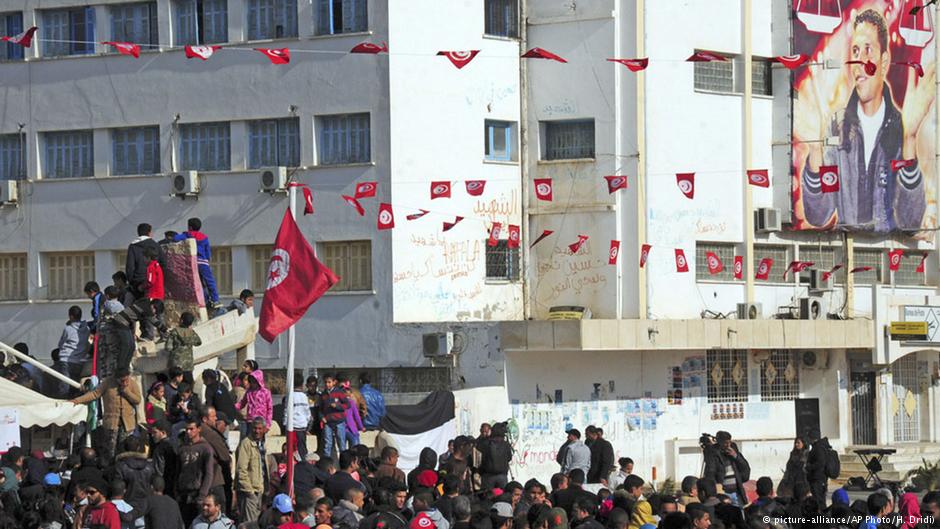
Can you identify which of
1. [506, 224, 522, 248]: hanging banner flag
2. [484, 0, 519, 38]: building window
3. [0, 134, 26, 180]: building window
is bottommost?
[506, 224, 522, 248]: hanging banner flag

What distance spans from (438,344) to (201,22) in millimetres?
8542

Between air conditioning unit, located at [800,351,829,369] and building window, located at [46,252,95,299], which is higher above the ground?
building window, located at [46,252,95,299]

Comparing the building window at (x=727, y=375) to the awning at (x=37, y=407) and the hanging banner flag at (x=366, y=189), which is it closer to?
→ the hanging banner flag at (x=366, y=189)

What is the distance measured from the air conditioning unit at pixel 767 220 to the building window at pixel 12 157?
51.4ft

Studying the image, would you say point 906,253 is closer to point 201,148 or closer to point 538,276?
point 538,276

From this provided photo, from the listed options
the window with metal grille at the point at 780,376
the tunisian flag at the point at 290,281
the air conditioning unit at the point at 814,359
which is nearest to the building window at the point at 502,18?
the window with metal grille at the point at 780,376

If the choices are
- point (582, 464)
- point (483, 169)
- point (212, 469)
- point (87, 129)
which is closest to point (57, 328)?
point (87, 129)

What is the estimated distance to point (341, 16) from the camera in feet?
114

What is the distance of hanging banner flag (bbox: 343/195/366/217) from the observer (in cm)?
3412

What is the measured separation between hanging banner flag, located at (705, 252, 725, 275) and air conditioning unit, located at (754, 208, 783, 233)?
1269 mm

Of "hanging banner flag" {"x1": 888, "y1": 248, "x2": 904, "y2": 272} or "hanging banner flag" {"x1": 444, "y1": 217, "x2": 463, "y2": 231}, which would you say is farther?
"hanging banner flag" {"x1": 888, "y1": 248, "x2": 904, "y2": 272}

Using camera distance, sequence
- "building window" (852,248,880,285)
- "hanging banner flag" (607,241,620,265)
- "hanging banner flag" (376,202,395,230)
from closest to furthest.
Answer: "hanging banner flag" (376,202,395,230)
"hanging banner flag" (607,241,620,265)
"building window" (852,248,880,285)

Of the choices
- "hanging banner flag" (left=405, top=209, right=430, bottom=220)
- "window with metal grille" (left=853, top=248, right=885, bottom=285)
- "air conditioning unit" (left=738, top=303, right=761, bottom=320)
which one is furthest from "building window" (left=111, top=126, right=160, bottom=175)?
"window with metal grille" (left=853, top=248, right=885, bottom=285)

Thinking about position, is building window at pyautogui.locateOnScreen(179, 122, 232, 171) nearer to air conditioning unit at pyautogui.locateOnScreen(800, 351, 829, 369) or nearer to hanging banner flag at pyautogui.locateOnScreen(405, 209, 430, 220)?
hanging banner flag at pyautogui.locateOnScreen(405, 209, 430, 220)
